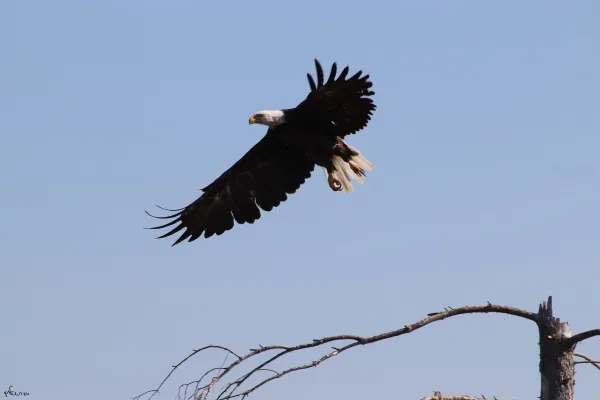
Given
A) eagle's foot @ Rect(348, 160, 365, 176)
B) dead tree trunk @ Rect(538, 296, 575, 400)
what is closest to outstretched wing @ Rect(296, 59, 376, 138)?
eagle's foot @ Rect(348, 160, 365, 176)

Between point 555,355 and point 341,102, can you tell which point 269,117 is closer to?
point 341,102

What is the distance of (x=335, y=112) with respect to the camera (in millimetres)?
8156

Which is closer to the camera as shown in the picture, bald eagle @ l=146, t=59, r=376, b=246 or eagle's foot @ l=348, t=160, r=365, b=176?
bald eagle @ l=146, t=59, r=376, b=246

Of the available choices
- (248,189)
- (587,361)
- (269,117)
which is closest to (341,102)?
(269,117)

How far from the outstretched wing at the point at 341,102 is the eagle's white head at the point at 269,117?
34cm

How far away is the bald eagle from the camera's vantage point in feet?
27.2

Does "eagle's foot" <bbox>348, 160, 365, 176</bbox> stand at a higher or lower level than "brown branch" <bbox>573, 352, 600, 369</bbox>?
higher

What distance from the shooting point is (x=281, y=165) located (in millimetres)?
9375

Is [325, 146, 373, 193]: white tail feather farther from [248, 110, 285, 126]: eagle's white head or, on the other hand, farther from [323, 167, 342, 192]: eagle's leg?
A: [248, 110, 285, 126]: eagle's white head

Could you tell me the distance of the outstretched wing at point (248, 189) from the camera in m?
9.30

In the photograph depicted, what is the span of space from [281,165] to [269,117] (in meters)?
0.78

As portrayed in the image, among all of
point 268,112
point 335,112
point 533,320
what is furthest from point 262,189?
point 533,320

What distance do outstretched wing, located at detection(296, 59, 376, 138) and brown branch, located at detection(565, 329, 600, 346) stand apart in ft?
12.5

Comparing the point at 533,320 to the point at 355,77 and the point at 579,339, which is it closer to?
the point at 579,339
